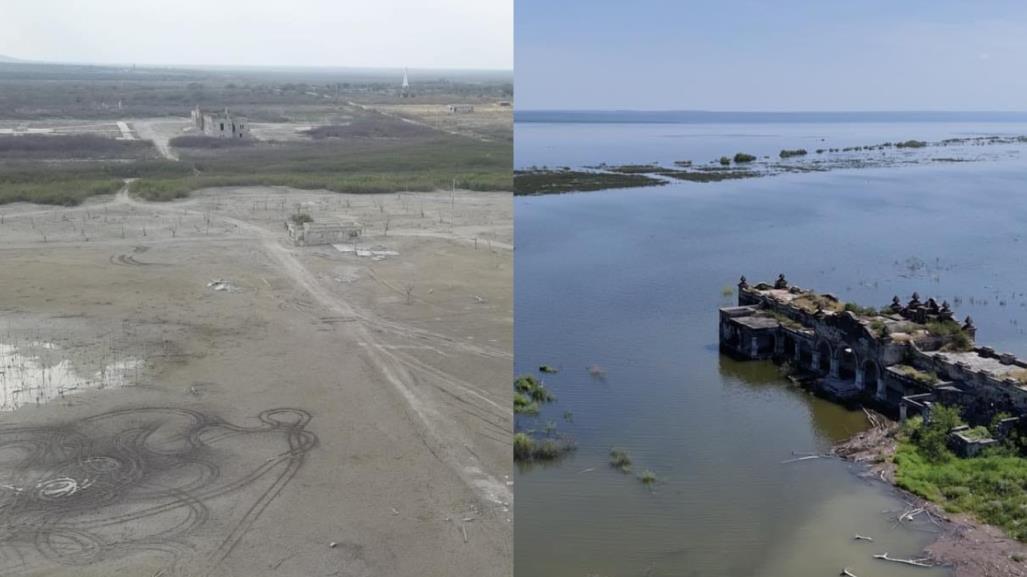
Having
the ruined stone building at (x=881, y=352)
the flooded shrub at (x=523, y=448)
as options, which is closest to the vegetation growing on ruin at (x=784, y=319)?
the ruined stone building at (x=881, y=352)

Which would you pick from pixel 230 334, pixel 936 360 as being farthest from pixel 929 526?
pixel 230 334

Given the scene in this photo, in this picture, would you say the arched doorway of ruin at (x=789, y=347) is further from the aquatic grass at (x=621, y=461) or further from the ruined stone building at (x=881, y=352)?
the aquatic grass at (x=621, y=461)

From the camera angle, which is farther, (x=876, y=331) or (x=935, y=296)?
(x=935, y=296)

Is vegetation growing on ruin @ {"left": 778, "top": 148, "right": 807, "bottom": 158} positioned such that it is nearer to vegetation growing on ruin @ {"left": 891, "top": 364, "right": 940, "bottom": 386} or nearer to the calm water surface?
the calm water surface

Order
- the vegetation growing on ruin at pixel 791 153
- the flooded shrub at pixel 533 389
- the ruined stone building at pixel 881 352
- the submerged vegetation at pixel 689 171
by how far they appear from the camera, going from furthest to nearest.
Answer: the vegetation growing on ruin at pixel 791 153, the submerged vegetation at pixel 689 171, the flooded shrub at pixel 533 389, the ruined stone building at pixel 881 352

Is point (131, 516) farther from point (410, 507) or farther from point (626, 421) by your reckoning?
point (626, 421)
